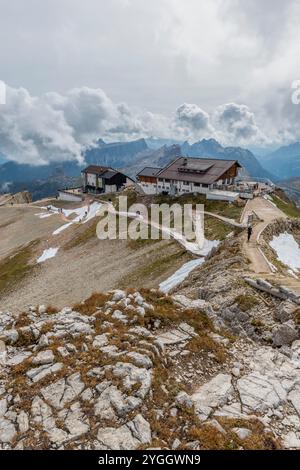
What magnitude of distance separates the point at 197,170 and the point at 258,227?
145 ft

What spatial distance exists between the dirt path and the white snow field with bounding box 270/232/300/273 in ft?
8.99

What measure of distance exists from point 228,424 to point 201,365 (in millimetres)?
4122

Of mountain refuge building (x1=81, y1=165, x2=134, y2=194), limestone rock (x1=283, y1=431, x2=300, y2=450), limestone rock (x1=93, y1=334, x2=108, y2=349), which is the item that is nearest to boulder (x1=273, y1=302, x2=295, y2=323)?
limestone rock (x1=283, y1=431, x2=300, y2=450)

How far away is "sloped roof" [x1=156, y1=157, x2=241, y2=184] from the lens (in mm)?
85562

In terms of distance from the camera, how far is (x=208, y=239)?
182ft

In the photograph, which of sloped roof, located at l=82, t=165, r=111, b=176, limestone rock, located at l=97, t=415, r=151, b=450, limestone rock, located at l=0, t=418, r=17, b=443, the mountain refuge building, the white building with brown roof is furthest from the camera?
sloped roof, located at l=82, t=165, r=111, b=176

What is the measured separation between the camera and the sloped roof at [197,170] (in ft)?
281

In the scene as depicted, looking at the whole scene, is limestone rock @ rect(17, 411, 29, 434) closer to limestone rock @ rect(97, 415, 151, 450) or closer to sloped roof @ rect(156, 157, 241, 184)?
limestone rock @ rect(97, 415, 151, 450)

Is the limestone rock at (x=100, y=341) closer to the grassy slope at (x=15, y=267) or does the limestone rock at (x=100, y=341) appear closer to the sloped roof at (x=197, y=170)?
the grassy slope at (x=15, y=267)

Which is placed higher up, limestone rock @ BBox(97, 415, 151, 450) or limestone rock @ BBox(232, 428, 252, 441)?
limestone rock @ BBox(97, 415, 151, 450)

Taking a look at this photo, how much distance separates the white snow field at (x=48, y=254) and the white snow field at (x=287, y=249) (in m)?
47.4

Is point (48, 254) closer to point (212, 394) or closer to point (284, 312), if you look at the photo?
point (284, 312)
